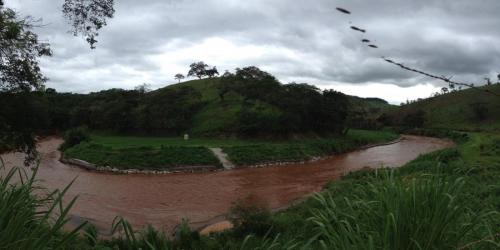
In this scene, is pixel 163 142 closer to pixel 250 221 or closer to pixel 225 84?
pixel 225 84

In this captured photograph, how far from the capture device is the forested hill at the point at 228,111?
58375 millimetres

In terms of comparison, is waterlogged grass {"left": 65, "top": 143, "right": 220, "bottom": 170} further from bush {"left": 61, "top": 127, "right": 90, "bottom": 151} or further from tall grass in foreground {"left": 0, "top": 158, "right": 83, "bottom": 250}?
tall grass in foreground {"left": 0, "top": 158, "right": 83, "bottom": 250}

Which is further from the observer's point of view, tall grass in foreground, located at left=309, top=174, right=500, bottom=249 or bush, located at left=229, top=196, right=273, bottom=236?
bush, located at left=229, top=196, right=273, bottom=236

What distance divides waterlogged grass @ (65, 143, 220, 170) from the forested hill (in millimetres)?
14209

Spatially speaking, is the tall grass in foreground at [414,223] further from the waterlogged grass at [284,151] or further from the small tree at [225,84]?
the small tree at [225,84]

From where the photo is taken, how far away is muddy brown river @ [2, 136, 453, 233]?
22438mm

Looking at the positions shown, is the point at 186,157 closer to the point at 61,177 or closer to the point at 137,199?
the point at 61,177

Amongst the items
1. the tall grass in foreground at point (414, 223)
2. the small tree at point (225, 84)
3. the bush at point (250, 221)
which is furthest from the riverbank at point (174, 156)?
the tall grass in foreground at point (414, 223)

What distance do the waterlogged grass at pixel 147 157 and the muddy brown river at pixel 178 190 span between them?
223 cm

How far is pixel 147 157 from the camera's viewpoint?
1551 inches

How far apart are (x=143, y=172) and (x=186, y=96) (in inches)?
1326

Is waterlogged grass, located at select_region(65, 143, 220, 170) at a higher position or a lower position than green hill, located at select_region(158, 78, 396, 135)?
lower

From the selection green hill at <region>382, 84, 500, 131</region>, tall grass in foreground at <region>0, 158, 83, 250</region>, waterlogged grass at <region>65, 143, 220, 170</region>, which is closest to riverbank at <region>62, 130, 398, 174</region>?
waterlogged grass at <region>65, 143, 220, 170</region>

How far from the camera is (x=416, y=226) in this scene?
9.95 ft
